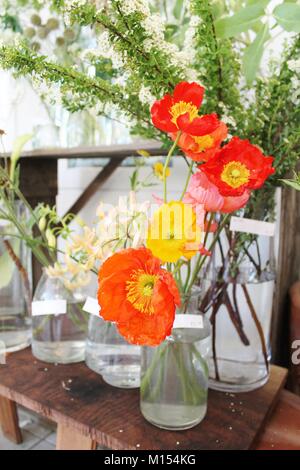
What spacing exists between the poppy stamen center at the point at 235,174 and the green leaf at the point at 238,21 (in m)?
0.20

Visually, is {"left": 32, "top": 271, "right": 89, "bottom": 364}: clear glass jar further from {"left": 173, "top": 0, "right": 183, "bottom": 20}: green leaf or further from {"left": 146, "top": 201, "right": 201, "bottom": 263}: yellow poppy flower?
{"left": 173, "top": 0, "right": 183, "bottom": 20}: green leaf

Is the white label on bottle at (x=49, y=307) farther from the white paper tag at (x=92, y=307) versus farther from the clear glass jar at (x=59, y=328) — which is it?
the white paper tag at (x=92, y=307)

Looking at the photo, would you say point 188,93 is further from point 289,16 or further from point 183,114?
point 289,16

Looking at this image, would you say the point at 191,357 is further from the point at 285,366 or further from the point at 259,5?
the point at 259,5

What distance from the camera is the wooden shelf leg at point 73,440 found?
62 centimetres

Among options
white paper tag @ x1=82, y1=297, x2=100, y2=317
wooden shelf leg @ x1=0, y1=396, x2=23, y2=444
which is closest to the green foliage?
white paper tag @ x1=82, y1=297, x2=100, y2=317

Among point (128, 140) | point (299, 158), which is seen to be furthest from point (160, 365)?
point (128, 140)

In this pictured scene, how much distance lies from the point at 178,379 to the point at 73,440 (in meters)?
0.23

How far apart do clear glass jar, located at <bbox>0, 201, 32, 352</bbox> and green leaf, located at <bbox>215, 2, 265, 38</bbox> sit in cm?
55

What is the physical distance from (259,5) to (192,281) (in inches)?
15.3

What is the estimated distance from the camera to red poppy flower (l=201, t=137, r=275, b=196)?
43 cm

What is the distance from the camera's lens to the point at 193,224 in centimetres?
42

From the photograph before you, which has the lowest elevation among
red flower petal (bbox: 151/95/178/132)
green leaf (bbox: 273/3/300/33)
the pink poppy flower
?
the pink poppy flower

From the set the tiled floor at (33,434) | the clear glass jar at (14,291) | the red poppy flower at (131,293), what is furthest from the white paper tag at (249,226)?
the tiled floor at (33,434)
